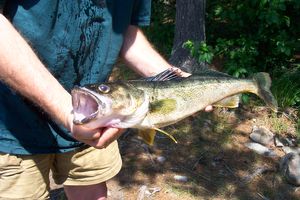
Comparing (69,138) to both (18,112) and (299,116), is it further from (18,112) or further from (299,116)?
(299,116)

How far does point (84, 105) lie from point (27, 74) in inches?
11.3

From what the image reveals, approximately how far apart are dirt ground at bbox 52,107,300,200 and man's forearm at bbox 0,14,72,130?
106 inches

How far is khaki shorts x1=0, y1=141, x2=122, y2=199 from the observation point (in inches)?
100

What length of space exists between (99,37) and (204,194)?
2.58 m

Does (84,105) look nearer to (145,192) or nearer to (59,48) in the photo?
(59,48)

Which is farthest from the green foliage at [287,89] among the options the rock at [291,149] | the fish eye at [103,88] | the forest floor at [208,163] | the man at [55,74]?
the fish eye at [103,88]

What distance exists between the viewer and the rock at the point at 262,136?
18.1 feet

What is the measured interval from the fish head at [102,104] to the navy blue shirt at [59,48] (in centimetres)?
43

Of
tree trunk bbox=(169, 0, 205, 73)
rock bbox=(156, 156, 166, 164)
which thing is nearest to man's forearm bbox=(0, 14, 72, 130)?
rock bbox=(156, 156, 166, 164)

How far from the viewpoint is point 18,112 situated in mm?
2424

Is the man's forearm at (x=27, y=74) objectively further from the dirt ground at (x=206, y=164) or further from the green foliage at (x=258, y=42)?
the green foliage at (x=258, y=42)

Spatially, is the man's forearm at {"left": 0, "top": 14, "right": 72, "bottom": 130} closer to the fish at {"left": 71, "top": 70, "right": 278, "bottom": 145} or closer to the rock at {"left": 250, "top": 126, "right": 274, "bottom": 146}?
the fish at {"left": 71, "top": 70, "right": 278, "bottom": 145}

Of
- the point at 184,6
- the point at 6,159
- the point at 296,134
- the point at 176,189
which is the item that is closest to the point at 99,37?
the point at 6,159

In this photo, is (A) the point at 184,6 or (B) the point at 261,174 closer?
(B) the point at 261,174
